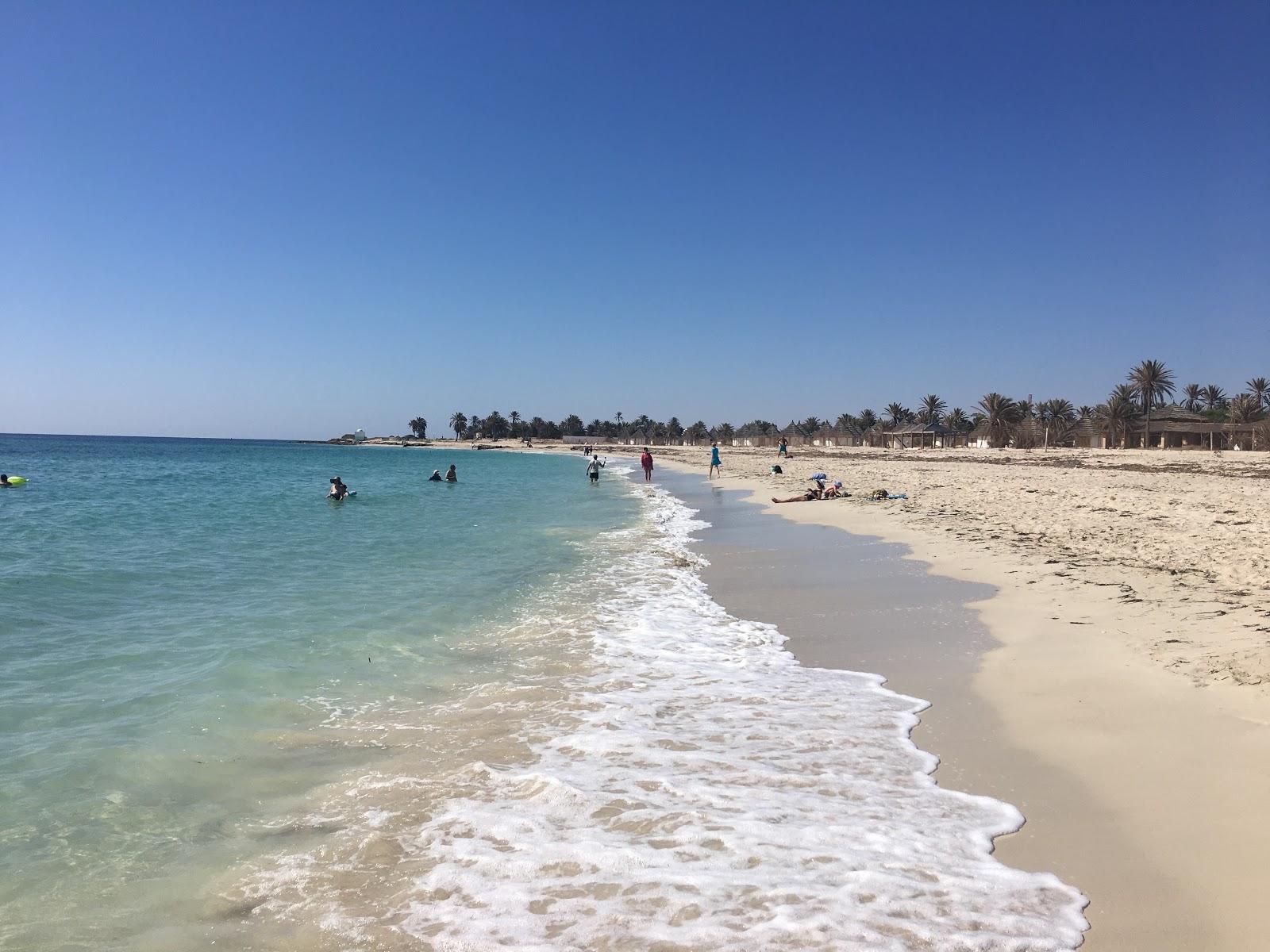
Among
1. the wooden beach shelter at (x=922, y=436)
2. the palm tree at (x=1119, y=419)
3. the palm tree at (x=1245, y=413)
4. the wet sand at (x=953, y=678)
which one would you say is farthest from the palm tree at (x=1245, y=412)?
the wet sand at (x=953, y=678)

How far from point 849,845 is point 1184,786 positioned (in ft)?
6.43

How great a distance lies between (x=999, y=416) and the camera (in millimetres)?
77875

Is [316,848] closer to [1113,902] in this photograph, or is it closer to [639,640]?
[1113,902]

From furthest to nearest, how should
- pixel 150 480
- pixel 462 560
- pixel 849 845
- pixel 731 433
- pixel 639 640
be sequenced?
pixel 731 433 → pixel 150 480 → pixel 462 560 → pixel 639 640 → pixel 849 845

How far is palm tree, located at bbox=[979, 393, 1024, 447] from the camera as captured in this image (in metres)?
76.8

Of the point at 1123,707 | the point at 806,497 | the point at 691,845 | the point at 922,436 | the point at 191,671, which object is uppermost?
the point at 922,436

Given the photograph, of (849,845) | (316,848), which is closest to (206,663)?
(316,848)

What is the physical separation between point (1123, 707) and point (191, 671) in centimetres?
794

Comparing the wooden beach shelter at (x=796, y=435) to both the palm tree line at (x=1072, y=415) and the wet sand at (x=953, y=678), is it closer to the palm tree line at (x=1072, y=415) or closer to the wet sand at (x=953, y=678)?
the palm tree line at (x=1072, y=415)

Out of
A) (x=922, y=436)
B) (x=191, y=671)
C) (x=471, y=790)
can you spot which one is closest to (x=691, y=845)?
(x=471, y=790)

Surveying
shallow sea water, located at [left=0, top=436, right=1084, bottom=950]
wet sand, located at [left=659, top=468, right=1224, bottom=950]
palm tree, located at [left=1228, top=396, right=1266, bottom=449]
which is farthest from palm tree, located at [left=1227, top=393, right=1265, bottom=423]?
shallow sea water, located at [left=0, top=436, right=1084, bottom=950]

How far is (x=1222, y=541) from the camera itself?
10898mm

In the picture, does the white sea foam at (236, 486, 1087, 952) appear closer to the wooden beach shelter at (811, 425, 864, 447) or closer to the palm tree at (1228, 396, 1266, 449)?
the palm tree at (1228, 396, 1266, 449)

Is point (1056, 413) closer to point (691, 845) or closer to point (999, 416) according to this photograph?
point (999, 416)
